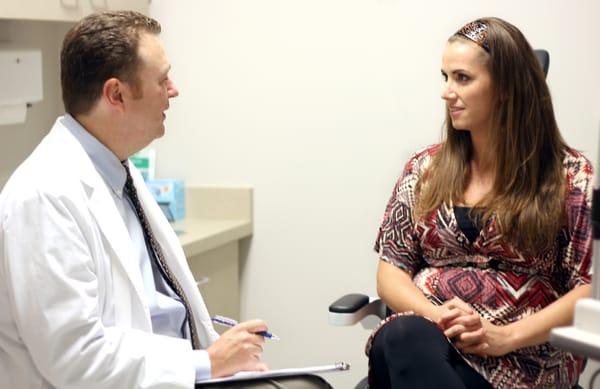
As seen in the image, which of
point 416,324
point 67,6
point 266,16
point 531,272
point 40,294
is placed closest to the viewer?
point 40,294

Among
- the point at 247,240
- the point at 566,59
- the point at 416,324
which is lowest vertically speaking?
the point at 247,240

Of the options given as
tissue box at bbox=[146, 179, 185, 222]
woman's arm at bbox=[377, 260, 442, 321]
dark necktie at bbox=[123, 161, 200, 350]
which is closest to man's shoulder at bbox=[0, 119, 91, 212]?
dark necktie at bbox=[123, 161, 200, 350]

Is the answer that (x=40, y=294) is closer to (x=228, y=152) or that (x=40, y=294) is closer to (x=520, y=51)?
(x=520, y=51)

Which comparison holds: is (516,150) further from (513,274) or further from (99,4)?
(99,4)

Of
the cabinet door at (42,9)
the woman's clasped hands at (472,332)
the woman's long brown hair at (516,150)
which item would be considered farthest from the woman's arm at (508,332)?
the cabinet door at (42,9)

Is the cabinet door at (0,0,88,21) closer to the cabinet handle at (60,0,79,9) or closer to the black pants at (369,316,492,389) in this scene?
the cabinet handle at (60,0,79,9)

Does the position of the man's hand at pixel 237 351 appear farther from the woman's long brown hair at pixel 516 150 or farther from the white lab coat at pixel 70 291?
the woman's long brown hair at pixel 516 150

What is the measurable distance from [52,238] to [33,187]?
0.32 feet

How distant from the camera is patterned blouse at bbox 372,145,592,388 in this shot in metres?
1.92

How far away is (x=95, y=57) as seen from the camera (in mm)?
1637

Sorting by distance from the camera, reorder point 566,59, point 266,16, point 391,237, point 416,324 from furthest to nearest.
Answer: point 266,16
point 566,59
point 391,237
point 416,324

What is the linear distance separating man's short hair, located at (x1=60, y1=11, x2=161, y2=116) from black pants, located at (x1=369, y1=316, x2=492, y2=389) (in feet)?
2.36

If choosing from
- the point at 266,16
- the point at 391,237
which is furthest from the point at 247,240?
the point at 391,237

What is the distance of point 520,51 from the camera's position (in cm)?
201
